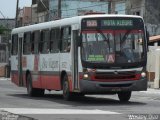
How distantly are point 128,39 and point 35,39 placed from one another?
6.59m

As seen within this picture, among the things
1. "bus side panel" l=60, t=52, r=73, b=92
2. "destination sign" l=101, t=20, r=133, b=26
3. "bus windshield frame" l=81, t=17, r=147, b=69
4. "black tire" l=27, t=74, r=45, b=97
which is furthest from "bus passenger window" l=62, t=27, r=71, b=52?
"black tire" l=27, t=74, r=45, b=97

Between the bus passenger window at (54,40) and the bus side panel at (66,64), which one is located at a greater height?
the bus passenger window at (54,40)

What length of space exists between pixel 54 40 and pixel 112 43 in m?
3.78

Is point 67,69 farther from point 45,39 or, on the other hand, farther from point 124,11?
point 124,11

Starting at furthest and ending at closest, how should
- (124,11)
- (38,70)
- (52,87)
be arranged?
(124,11) → (38,70) → (52,87)

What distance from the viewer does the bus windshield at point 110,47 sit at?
71.1 feet

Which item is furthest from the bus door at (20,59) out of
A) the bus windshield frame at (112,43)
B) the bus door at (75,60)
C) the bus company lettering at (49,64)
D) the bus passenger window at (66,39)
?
the bus windshield frame at (112,43)

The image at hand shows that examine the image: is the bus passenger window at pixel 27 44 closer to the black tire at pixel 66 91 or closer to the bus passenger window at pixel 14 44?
the bus passenger window at pixel 14 44

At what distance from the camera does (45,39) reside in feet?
85.3

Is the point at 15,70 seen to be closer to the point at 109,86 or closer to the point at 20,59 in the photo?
the point at 20,59

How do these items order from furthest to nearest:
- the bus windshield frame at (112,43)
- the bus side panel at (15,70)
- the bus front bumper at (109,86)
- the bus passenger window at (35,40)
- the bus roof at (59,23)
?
the bus side panel at (15,70), the bus passenger window at (35,40), the bus roof at (59,23), the bus windshield frame at (112,43), the bus front bumper at (109,86)

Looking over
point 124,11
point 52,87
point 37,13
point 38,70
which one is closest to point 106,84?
point 52,87

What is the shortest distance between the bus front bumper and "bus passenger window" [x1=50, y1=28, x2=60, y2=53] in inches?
134

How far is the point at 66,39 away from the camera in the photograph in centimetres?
2339
